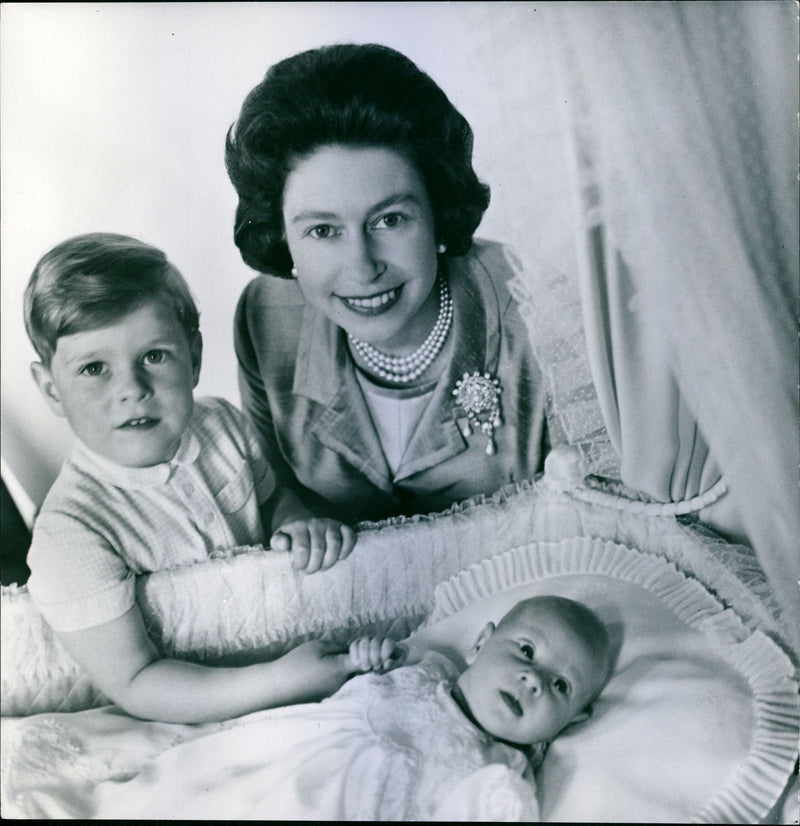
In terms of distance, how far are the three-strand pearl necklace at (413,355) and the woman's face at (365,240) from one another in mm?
14

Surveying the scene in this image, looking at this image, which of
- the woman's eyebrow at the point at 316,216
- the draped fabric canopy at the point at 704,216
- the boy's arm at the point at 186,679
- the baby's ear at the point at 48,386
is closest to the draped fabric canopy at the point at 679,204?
the draped fabric canopy at the point at 704,216

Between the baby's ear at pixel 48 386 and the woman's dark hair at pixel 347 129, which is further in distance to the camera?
the baby's ear at pixel 48 386

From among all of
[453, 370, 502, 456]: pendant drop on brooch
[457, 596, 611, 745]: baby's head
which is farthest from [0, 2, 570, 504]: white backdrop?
[457, 596, 611, 745]: baby's head

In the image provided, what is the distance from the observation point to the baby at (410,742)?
1.14 metres

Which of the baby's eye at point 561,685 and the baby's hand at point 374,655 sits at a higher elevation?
the baby's hand at point 374,655

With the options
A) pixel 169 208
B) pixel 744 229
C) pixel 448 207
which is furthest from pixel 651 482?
pixel 169 208

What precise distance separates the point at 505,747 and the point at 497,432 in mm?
481

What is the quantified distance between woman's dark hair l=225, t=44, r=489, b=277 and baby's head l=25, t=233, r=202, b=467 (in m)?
0.18

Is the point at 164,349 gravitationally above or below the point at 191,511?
above

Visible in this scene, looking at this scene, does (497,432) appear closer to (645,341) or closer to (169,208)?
→ (645,341)

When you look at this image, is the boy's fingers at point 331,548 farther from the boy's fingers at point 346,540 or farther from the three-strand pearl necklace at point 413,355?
the three-strand pearl necklace at point 413,355

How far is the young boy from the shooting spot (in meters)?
1.27

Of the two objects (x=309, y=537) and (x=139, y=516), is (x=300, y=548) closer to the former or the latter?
(x=309, y=537)

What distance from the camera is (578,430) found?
132 centimetres
